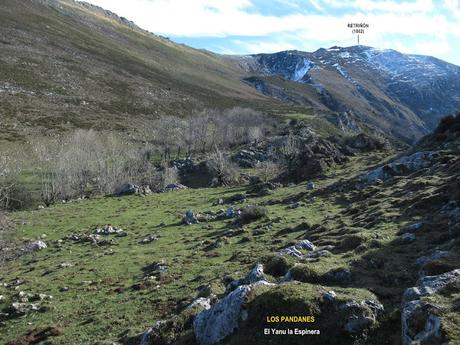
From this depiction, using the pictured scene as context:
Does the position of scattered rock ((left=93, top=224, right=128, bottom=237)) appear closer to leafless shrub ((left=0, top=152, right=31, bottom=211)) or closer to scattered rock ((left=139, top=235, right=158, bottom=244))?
scattered rock ((left=139, top=235, right=158, bottom=244))

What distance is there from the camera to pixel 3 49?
162250 mm

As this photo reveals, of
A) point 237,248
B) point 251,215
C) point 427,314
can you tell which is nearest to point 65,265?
point 237,248

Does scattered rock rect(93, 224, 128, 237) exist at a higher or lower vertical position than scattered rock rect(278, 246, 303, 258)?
lower

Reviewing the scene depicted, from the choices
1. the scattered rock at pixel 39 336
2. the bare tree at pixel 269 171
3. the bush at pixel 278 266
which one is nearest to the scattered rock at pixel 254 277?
the bush at pixel 278 266

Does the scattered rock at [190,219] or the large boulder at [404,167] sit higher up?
the large boulder at [404,167]

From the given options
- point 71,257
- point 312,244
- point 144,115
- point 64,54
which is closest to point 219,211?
point 71,257

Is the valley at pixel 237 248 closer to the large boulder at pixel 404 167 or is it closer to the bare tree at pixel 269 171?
the large boulder at pixel 404 167

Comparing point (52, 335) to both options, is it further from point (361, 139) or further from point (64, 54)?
point (64, 54)

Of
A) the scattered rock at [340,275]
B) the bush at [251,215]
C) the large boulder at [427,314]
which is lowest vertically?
the bush at [251,215]

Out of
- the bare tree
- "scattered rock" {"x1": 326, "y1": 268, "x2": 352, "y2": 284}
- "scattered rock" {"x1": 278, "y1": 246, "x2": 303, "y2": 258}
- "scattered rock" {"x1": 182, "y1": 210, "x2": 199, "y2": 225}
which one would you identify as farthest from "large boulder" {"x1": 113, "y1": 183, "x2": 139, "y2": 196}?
"scattered rock" {"x1": 326, "y1": 268, "x2": 352, "y2": 284}

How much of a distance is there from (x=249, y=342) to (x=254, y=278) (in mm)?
6009

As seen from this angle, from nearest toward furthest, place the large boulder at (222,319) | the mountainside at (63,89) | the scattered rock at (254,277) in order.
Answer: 1. the large boulder at (222,319)
2. the scattered rock at (254,277)
3. the mountainside at (63,89)

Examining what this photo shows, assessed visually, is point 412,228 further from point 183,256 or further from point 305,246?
point 183,256

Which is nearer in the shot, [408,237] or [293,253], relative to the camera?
[408,237]
